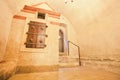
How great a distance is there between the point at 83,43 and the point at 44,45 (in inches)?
131

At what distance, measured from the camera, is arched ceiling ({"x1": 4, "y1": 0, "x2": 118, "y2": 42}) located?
157 inches

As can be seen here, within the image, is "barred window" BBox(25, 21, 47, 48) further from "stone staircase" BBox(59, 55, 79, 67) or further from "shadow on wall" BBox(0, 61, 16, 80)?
"stone staircase" BBox(59, 55, 79, 67)

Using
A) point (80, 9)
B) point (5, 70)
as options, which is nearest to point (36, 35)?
point (5, 70)

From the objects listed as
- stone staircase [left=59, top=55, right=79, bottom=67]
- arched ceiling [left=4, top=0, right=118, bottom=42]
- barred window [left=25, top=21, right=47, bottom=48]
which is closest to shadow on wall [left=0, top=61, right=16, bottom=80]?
barred window [left=25, top=21, right=47, bottom=48]

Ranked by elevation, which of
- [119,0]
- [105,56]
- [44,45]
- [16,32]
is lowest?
[105,56]

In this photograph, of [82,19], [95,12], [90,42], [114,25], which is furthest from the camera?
[82,19]

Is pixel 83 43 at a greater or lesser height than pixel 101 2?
lesser

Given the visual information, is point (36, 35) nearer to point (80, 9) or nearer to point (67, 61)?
point (67, 61)

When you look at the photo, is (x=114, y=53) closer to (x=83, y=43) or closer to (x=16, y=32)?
(x=83, y=43)

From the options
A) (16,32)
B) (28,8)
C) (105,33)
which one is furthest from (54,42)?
(105,33)

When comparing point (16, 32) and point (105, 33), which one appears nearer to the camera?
point (16, 32)

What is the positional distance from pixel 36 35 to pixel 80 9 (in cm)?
348

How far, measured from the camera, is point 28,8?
4410mm

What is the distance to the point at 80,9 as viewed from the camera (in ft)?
18.4
